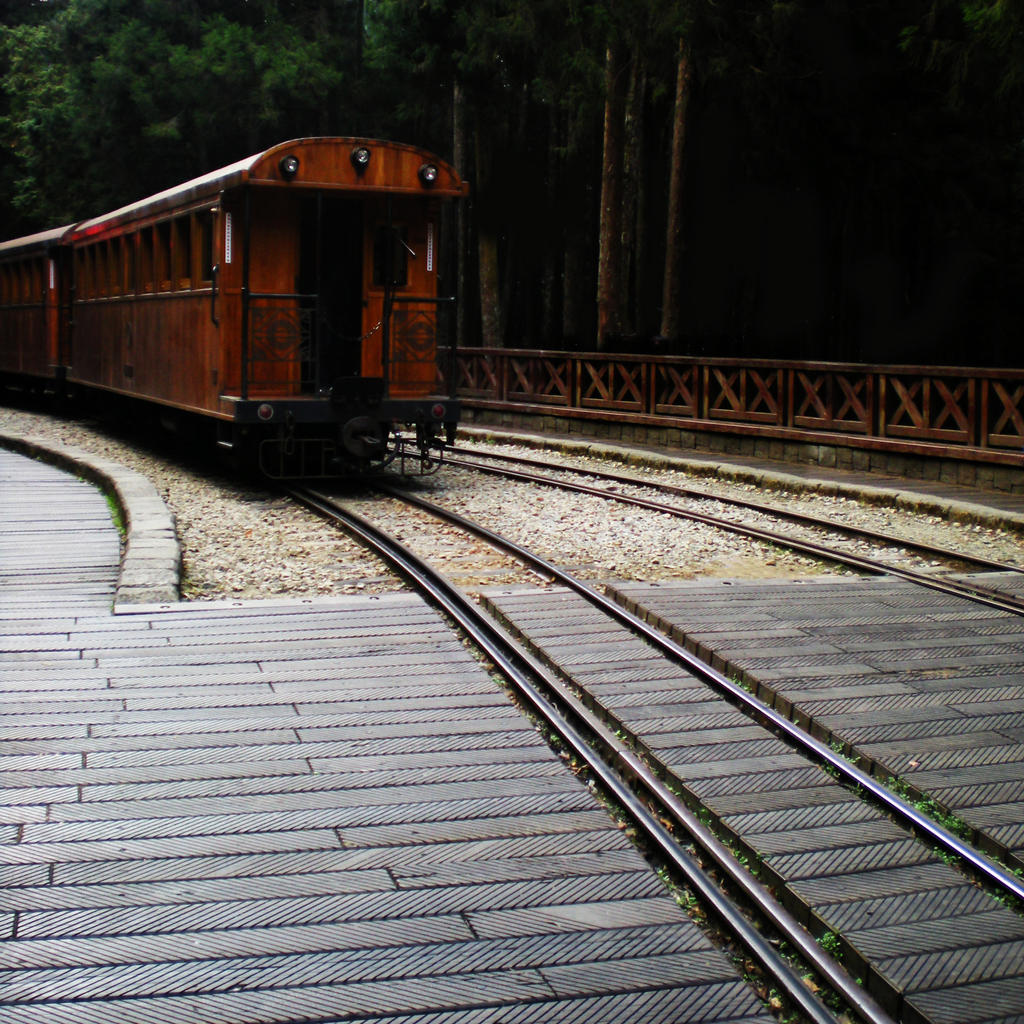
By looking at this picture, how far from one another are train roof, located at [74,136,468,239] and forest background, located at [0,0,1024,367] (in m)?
5.13

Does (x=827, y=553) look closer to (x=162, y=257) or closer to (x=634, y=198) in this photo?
(x=162, y=257)

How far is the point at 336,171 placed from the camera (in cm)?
1186

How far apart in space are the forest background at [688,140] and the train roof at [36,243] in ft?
26.0

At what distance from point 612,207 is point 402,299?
9298mm

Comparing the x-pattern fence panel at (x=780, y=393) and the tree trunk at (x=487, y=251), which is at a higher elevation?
the tree trunk at (x=487, y=251)

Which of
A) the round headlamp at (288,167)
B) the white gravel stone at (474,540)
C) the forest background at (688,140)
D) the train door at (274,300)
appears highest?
the forest background at (688,140)

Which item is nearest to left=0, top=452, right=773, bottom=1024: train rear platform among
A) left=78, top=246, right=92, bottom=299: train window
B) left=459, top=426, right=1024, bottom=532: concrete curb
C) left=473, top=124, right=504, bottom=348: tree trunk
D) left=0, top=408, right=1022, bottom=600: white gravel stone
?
left=0, top=408, right=1022, bottom=600: white gravel stone

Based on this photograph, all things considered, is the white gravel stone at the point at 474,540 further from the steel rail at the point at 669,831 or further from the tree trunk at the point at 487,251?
the tree trunk at the point at 487,251

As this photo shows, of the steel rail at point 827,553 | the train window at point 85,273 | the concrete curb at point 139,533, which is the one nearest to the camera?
the concrete curb at point 139,533

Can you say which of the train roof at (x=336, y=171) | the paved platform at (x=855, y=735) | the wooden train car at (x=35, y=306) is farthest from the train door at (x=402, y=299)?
the wooden train car at (x=35, y=306)

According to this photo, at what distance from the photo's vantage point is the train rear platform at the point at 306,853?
118 inches

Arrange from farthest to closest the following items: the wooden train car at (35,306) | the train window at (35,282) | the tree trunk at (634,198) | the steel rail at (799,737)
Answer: the tree trunk at (634,198)
the train window at (35,282)
the wooden train car at (35,306)
the steel rail at (799,737)

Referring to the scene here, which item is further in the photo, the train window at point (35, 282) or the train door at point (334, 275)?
the train window at point (35, 282)

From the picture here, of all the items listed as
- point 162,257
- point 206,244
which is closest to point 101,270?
point 162,257
